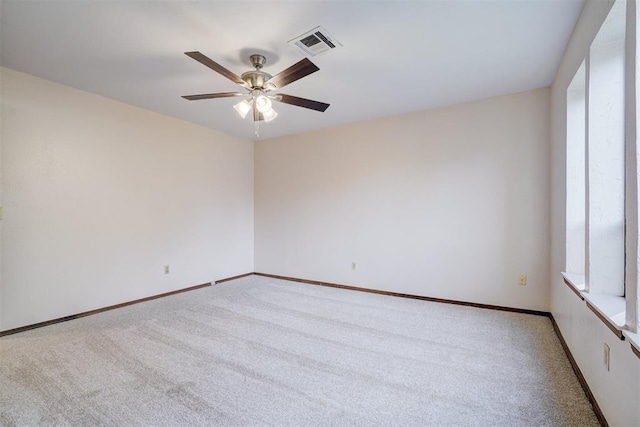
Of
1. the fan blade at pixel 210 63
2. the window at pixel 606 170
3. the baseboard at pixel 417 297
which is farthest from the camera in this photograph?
the baseboard at pixel 417 297

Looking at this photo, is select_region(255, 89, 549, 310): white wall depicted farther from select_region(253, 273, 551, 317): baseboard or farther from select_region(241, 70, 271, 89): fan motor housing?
select_region(241, 70, 271, 89): fan motor housing

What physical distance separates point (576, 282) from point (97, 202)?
4458 mm

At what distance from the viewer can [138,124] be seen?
3.53 m

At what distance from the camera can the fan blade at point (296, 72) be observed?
183 centimetres

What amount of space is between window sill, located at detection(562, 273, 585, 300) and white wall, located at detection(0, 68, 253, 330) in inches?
166

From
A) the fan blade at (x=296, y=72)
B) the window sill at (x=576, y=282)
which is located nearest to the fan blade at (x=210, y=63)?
the fan blade at (x=296, y=72)

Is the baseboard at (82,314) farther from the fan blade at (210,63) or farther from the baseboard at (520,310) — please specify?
the fan blade at (210,63)

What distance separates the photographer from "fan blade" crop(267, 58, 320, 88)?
1.83 metres

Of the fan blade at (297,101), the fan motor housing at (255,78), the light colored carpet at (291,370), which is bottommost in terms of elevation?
the light colored carpet at (291,370)

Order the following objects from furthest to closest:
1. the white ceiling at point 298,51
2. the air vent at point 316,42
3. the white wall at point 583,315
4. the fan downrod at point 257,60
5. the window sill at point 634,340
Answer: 1. the fan downrod at point 257,60
2. the air vent at point 316,42
3. the white ceiling at point 298,51
4. the white wall at point 583,315
5. the window sill at point 634,340

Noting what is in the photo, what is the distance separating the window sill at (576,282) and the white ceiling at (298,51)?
5.80ft

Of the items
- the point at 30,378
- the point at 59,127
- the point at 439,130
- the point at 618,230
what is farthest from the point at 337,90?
the point at 30,378

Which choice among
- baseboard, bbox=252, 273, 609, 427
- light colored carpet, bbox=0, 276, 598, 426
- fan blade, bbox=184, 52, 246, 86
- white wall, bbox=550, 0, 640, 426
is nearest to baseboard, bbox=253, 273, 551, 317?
baseboard, bbox=252, 273, 609, 427

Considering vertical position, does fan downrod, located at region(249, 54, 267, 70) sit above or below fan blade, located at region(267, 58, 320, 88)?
above
